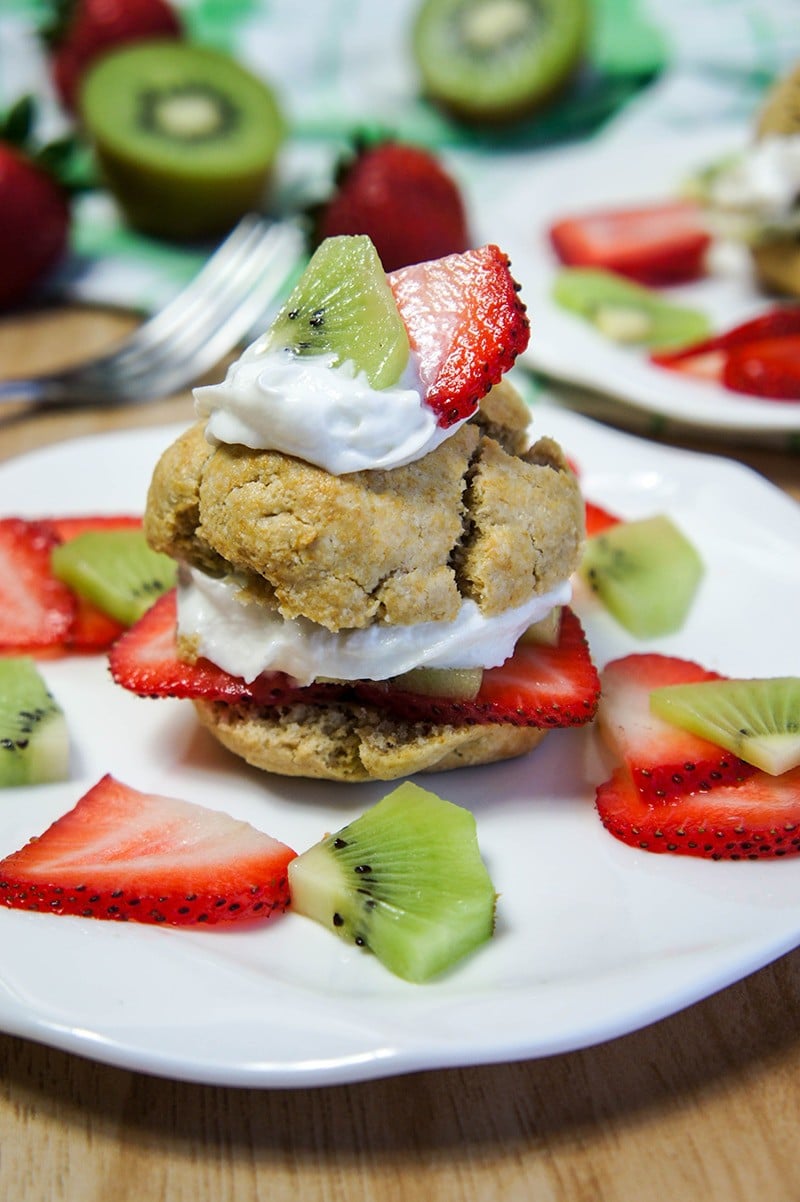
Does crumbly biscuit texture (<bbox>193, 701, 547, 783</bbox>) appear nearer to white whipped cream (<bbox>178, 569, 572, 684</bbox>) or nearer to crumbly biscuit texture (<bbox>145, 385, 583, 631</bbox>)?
white whipped cream (<bbox>178, 569, 572, 684</bbox>)

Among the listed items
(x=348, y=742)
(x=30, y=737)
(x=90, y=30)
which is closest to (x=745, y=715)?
(x=348, y=742)

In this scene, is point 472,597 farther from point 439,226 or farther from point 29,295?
point 29,295

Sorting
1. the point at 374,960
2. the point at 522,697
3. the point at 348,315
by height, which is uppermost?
the point at 348,315

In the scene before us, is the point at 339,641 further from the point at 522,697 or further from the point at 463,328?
the point at 463,328

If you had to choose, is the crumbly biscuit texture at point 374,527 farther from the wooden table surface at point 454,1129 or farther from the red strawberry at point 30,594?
the wooden table surface at point 454,1129

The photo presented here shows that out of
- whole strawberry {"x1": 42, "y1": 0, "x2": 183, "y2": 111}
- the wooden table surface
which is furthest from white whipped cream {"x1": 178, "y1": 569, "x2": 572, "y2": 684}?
whole strawberry {"x1": 42, "y1": 0, "x2": 183, "y2": 111}

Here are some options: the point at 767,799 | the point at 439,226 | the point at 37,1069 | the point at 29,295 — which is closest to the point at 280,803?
the point at 37,1069
